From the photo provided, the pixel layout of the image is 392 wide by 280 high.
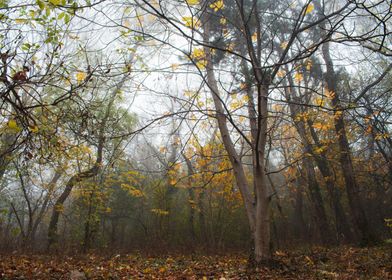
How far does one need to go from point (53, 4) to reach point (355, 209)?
9837mm

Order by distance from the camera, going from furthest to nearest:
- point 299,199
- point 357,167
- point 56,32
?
point 299,199
point 357,167
point 56,32

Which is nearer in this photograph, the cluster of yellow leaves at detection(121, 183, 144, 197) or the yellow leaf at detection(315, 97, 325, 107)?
the yellow leaf at detection(315, 97, 325, 107)

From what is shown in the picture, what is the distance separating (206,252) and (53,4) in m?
8.45

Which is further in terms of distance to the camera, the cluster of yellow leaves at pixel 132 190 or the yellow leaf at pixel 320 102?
the cluster of yellow leaves at pixel 132 190

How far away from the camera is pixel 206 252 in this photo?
930 centimetres

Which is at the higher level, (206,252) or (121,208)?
(121,208)

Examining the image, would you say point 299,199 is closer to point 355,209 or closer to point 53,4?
point 355,209

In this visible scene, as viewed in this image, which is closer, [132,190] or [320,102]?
[320,102]

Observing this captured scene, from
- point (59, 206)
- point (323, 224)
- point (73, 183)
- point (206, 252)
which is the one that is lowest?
point (206, 252)

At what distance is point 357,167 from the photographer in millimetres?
13117

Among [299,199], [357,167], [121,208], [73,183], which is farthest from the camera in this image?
[121,208]

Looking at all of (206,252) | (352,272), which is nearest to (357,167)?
(206,252)

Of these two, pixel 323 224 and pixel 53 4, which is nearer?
pixel 53 4

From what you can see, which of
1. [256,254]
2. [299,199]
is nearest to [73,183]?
[256,254]
